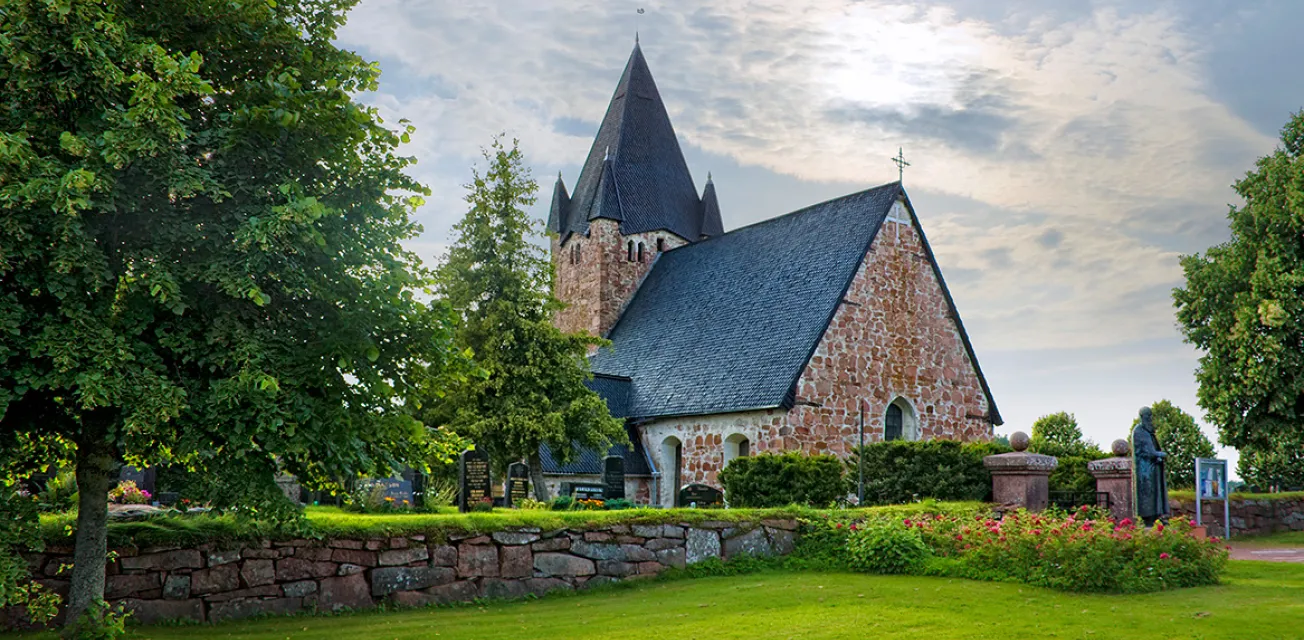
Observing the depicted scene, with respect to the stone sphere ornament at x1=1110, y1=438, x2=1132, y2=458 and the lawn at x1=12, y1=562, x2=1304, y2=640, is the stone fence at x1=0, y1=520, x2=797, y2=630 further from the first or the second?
the stone sphere ornament at x1=1110, y1=438, x2=1132, y2=458

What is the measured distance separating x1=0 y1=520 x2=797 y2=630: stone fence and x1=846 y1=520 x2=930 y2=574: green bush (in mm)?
1755

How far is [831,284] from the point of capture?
88.0ft

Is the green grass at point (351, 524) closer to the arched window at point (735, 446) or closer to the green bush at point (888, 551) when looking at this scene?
the green bush at point (888, 551)

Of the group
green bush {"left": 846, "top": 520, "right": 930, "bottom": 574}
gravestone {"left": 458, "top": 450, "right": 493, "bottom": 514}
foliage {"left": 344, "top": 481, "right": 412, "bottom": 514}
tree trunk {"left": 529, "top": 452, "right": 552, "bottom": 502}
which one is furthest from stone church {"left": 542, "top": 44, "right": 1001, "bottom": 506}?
green bush {"left": 846, "top": 520, "right": 930, "bottom": 574}

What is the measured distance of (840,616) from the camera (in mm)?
10477

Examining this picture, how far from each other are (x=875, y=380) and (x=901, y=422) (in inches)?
69.8

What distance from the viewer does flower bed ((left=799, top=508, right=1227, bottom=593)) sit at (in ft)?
39.7

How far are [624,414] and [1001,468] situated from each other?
13.7 meters

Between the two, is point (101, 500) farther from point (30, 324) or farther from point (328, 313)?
point (328, 313)

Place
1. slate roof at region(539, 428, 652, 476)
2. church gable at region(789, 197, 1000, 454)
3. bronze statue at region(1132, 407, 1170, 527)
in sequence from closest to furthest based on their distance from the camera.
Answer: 1. bronze statue at region(1132, 407, 1170, 527)
2. church gable at region(789, 197, 1000, 454)
3. slate roof at region(539, 428, 652, 476)

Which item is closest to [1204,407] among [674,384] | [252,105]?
[674,384]

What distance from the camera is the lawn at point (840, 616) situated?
9.65m

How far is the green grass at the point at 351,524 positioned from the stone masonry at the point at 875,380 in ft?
32.6

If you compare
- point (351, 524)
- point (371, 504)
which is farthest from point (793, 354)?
point (351, 524)
